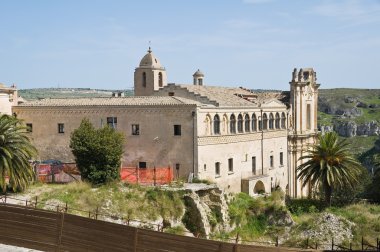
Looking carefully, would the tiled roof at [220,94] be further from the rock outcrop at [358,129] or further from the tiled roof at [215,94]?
the rock outcrop at [358,129]

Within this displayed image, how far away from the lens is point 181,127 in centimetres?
3997

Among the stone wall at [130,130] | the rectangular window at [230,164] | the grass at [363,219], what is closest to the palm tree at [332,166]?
the grass at [363,219]

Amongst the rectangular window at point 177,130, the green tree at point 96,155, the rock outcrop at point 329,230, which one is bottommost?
the rock outcrop at point 329,230

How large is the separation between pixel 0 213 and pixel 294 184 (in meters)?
40.8

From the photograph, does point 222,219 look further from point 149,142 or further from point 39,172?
point 39,172

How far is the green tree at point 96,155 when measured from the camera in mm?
34625

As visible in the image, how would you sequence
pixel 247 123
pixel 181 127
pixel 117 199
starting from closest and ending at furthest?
1. pixel 117 199
2. pixel 181 127
3. pixel 247 123

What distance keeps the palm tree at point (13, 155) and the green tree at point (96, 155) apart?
118 inches

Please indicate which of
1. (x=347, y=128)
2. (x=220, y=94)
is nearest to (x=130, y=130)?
(x=220, y=94)

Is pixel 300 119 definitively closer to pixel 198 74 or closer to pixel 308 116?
pixel 308 116

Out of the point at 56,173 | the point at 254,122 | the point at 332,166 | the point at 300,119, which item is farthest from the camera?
the point at 300,119

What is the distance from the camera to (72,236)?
19.9 metres

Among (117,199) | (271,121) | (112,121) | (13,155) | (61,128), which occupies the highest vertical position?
(112,121)

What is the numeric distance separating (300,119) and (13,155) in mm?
35692
